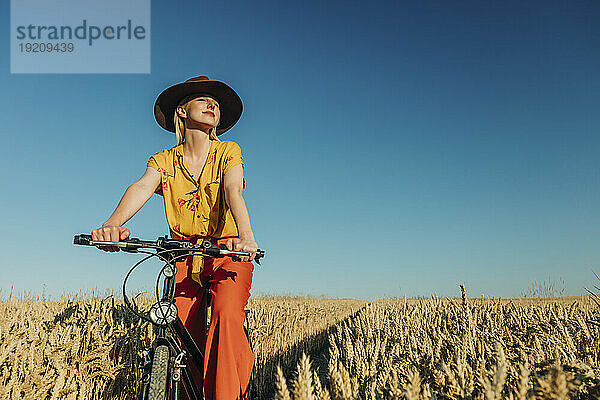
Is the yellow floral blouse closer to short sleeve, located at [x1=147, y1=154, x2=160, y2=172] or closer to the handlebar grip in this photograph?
short sleeve, located at [x1=147, y1=154, x2=160, y2=172]

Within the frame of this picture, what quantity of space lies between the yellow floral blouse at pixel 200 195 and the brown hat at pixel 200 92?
0.58 metres

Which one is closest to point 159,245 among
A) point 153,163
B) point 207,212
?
point 207,212

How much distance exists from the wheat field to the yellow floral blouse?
818mm

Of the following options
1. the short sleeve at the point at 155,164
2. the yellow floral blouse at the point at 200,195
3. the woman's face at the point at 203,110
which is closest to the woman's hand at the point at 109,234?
the yellow floral blouse at the point at 200,195

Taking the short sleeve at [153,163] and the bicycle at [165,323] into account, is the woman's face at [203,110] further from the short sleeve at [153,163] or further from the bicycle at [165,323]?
the bicycle at [165,323]

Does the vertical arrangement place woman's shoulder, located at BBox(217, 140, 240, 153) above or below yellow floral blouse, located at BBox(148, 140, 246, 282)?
above

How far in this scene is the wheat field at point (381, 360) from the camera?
5.48ft

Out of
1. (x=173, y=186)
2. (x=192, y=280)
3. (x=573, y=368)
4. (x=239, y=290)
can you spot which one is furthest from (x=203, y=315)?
(x=573, y=368)

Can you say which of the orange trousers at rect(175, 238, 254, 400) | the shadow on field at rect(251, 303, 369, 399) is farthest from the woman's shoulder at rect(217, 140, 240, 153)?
the shadow on field at rect(251, 303, 369, 399)

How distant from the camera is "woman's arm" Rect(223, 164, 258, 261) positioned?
2.34 meters

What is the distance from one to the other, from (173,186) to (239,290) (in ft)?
3.64

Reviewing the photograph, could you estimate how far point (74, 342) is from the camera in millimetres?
3617

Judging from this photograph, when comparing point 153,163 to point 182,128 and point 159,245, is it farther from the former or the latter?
point 159,245

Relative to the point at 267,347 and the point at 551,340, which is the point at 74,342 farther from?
the point at 551,340
